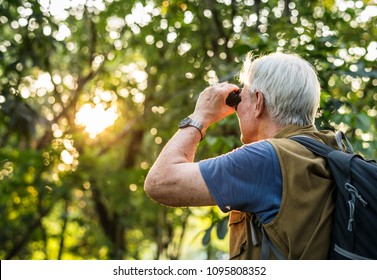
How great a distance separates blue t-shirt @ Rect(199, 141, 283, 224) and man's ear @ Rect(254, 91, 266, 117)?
0.24 m

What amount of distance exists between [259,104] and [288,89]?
126 millimetres

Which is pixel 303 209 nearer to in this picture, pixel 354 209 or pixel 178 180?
pixel 354 209

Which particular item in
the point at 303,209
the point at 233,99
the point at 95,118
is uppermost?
the point at 233,99

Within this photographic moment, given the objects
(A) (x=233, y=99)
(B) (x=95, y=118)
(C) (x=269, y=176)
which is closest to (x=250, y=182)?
(C) (x=269, y=176)

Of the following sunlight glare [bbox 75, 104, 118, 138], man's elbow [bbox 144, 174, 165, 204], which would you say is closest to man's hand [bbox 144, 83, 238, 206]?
man's elbow [bbox 144, 174, 165, 204]

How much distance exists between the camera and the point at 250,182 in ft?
6.87

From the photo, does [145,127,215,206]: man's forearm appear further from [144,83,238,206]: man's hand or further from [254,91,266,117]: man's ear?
[254,91,266,117]: man's ear

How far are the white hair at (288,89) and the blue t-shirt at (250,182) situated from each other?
9.0 inches

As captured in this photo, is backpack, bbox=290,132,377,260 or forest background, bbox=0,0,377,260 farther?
forest background, bbox=0,0,377,260

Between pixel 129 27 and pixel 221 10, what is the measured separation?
159cm

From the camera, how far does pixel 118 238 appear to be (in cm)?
931

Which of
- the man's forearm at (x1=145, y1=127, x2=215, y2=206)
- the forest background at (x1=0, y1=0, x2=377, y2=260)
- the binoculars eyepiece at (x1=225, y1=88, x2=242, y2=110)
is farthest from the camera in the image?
the forest background at (x1=0, y1=0, x2=377, y2=260)

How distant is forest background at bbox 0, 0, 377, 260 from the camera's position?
409 cm
